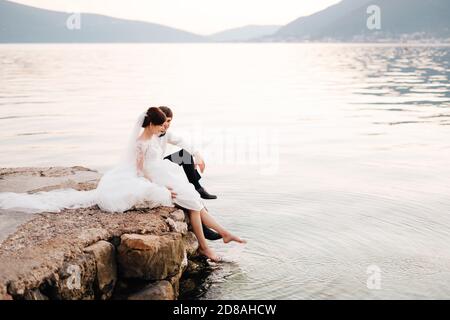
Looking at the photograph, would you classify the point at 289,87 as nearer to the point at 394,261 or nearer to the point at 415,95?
Result: the point at 415,95

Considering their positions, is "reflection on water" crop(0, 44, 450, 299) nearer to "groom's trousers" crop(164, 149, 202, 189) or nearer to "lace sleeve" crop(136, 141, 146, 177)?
"groom's trousers" crop(164, 149, 202, 189)

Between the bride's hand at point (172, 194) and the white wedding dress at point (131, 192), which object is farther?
the bride's hand at point (172, 194)

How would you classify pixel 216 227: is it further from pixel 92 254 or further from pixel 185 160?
pixel 92 254

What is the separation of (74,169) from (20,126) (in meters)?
12.0

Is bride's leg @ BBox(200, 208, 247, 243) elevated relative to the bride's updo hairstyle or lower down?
lower down

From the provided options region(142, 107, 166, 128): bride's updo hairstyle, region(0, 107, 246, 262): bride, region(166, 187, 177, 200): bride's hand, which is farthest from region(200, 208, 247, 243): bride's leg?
region(142, 107, 166, 128): bride's updo hairstyle

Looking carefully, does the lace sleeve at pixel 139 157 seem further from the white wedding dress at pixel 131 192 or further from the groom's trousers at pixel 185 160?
the groom's trousers at pixel 185 160

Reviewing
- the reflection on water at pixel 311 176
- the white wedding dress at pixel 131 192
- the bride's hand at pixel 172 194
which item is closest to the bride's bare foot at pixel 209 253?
the reflection on water at pixel 311 176

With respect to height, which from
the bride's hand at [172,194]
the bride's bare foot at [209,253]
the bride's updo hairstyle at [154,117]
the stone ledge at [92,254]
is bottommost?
the bride's bare foot at [209,253]

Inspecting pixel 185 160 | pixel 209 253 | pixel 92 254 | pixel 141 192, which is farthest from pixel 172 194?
pixel 92 254

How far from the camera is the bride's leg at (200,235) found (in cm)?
820

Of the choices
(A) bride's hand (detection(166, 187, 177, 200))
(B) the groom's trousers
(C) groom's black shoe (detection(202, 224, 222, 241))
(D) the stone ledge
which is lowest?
(C) groom's black shoe (detection(202, 224, 222, 241))

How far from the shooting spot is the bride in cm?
782

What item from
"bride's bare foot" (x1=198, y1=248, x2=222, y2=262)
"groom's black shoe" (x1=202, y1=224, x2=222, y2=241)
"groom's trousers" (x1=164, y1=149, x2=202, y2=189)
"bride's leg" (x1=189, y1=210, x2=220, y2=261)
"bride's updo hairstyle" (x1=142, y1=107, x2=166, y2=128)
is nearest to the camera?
"bride's updo hairstyle" (x1=142, y1=107, x2=166, y2=128)
